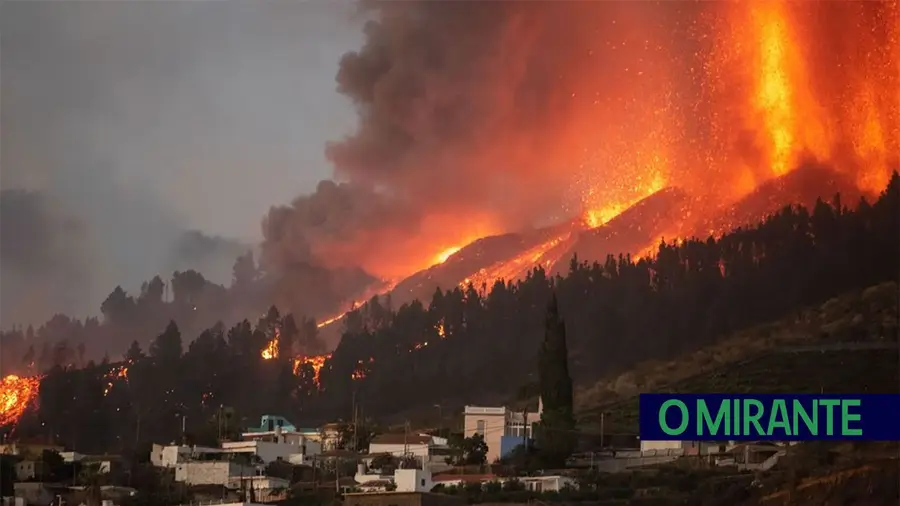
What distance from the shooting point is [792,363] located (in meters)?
44.5

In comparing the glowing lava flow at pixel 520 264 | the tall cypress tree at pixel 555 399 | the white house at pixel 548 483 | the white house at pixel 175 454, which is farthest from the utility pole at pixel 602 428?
the glowing lava flow at pixel 520 264

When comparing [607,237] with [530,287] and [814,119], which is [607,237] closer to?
[530,287]

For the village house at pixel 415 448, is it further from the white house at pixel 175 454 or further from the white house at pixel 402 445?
the white house at pixel 175 454

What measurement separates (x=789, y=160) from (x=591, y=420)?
28306 millimetres

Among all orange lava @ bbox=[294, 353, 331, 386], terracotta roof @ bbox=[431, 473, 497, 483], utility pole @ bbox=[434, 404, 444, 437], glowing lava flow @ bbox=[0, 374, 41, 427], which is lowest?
terracotta roof @ bbox=[431, 473, 497, 483]

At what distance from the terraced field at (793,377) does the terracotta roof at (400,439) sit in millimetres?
4782

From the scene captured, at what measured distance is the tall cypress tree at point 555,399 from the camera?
117ft

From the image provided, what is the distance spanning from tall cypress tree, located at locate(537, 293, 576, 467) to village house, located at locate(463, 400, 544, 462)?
51cm

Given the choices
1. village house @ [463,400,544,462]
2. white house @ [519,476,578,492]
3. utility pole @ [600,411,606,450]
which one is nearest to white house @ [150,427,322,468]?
→ village house @ [463,400,544,462]

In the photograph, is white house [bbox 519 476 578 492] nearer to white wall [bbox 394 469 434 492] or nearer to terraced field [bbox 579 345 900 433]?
white wall [bbox 394 469 434 492]

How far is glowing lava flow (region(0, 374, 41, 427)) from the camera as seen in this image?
51.3 m

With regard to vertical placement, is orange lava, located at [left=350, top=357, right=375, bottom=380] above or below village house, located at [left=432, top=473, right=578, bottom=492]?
above

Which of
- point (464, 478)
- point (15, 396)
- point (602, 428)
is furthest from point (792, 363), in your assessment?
point (15, 396)

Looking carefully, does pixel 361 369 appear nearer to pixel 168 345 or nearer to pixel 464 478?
pixel 168 345
